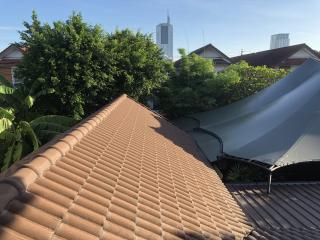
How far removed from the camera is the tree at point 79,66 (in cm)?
1548

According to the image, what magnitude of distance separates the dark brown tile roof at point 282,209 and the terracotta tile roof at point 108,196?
96 centimetres

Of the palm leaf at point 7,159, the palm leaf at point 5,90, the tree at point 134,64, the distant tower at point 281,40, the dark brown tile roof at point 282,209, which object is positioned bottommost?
the dark brown tile roof at point 282,209

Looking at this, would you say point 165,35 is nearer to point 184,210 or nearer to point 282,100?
point 282,100

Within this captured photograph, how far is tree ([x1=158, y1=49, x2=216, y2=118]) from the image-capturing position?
19547mm

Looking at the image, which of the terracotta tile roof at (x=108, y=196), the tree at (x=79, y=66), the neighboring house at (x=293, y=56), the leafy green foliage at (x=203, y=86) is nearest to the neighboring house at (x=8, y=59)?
the tree at (x=79, y=66)

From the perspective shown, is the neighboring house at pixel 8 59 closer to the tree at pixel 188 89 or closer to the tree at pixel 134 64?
the tree at pixel 134 64

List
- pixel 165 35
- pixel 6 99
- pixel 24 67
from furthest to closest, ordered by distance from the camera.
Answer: pixel 165 35 < pixel 24 67 < pixel 6 99

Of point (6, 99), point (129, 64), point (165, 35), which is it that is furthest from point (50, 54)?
point (165, 35)

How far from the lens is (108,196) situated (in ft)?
13.6

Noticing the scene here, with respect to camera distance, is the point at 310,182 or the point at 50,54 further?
the point at 50,54

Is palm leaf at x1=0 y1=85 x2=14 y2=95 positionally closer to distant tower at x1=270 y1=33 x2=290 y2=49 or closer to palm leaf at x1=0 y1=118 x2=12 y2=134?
palm leaf at x1=0 y1=118 x2=12 y2=134

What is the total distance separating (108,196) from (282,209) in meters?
6.16

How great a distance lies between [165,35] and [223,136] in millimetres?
84723

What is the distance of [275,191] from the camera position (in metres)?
10.4
